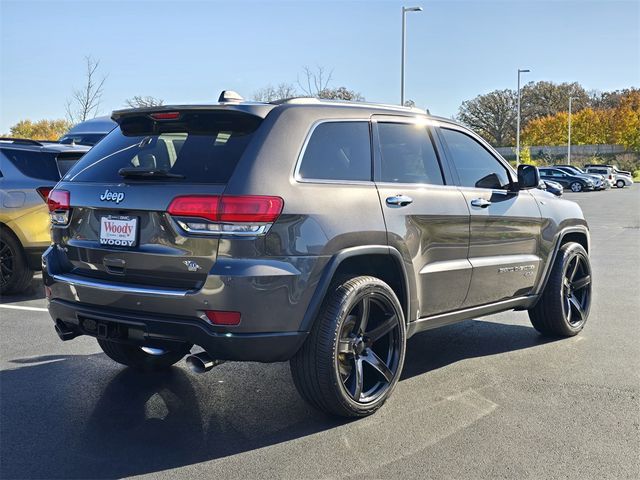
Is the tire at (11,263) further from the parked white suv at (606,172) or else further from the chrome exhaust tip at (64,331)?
the parked white suv at (606,172)

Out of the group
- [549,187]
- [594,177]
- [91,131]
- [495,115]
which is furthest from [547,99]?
[549,187]

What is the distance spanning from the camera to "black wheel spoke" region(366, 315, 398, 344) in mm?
4117

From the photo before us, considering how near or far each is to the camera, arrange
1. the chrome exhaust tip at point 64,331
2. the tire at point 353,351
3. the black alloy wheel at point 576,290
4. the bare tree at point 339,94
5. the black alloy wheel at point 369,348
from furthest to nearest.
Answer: the bare tree at point 339,94 < the black alloy wheel at point 576,290 < the chrome exhaust tip at point 64,331 < the black alloy wheel at point 369,348 < the tire at point 353,351

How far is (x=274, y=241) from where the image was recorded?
3.52 metres

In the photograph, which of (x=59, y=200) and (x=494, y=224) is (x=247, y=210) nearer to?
(x=59, y=200)

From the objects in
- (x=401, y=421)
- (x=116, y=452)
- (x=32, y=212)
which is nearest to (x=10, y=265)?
(x=32, y=212)

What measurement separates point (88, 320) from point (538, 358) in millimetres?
3373

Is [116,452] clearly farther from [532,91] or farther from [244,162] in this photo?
[532,91]

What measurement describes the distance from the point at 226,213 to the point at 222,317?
0.53 m

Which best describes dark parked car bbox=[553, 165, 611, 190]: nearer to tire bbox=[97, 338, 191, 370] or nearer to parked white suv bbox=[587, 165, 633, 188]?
parked white suv bbox=[587, 165, 633, 188]

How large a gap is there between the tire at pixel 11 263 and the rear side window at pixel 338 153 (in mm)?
5054

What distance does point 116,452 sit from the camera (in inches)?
138

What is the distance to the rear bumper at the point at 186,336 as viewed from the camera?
11.5ft

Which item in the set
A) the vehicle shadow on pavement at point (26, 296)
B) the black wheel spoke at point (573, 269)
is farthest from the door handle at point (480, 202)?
the vehicle shadow on pavement at point (26, 296)
